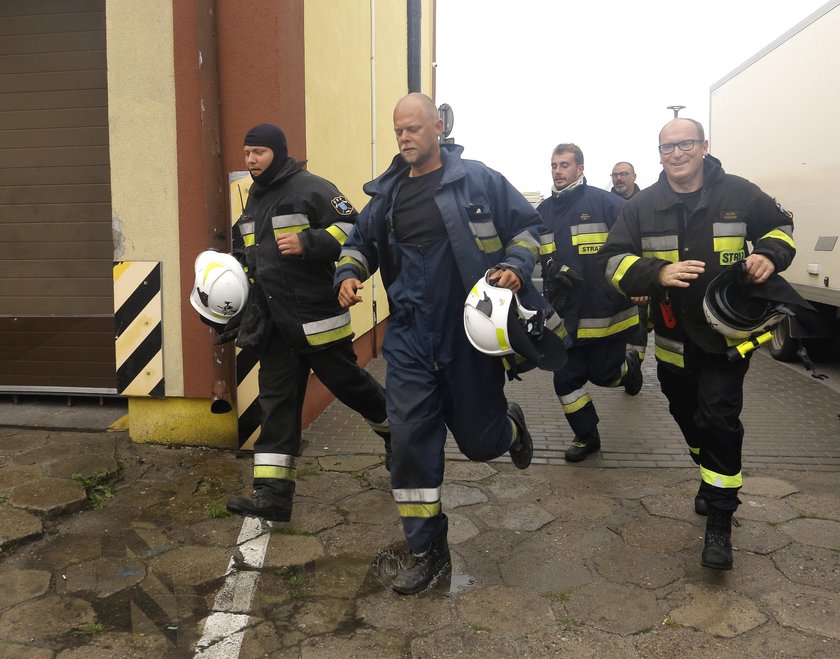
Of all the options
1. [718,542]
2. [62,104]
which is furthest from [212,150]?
[718,542]

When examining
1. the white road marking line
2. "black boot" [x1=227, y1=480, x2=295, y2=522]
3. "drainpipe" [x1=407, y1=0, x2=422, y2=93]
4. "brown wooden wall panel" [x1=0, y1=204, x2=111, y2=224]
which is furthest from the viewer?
"drainpipe" [x1=407, y1=0, x2=422, y2=93]

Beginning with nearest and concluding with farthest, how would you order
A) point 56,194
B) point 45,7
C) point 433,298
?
point 433,298
point 45,7
point 56,194

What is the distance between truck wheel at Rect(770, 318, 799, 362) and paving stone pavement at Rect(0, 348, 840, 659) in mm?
3735

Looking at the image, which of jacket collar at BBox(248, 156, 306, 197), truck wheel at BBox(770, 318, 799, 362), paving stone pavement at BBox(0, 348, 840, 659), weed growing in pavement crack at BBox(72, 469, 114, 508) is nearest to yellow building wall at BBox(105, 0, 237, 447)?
paving stone pavement at BBox(0, 348, 840, 659)

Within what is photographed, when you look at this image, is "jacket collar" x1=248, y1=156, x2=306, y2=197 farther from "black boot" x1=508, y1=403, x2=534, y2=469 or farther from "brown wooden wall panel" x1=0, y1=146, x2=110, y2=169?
"brown wooden wall panel" x1=0, y1=146, x2=110, y2=169

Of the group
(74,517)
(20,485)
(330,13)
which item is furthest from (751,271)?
(330,13)

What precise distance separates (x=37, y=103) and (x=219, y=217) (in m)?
2.05

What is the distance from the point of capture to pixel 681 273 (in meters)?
3.50

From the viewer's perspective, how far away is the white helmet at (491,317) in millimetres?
3217

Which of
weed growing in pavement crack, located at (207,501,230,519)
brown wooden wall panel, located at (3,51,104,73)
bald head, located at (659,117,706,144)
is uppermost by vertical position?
brown wooden wall panel, located at (3,51,104,73)

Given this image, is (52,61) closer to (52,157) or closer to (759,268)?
(52,157)

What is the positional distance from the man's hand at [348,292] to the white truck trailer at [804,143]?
4.75 m

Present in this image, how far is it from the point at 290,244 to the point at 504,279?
3.92 ft

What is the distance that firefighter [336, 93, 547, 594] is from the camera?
3465mm
